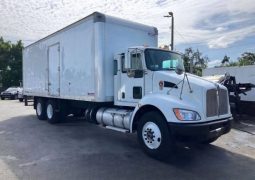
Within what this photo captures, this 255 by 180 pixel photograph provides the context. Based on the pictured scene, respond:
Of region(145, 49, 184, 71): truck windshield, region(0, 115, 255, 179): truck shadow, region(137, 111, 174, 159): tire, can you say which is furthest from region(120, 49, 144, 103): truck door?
region(0, 115, 255, 179): truck shadow

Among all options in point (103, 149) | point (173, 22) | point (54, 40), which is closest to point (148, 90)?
point (103, 149)

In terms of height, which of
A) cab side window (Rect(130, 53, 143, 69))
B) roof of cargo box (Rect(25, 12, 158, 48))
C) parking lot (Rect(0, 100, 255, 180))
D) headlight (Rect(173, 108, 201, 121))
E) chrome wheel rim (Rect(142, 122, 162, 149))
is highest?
roof of cargo box (Rect(25, 12, 158, 48))

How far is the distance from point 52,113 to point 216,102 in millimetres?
7543

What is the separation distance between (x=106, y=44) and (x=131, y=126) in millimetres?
2639

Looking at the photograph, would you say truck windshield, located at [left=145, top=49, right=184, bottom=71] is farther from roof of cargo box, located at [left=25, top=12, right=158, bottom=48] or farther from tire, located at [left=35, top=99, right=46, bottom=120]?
tire, located at [left=35, top=99, right=46, bottom=120]

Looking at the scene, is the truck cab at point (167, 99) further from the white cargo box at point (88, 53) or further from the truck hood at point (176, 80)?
the white cargo box at point (88, 53)

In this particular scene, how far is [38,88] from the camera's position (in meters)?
13.6

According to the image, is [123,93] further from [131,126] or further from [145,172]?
[145,172]

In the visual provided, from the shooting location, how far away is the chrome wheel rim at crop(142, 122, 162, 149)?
7.05 metres

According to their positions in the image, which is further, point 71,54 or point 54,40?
point 54,40

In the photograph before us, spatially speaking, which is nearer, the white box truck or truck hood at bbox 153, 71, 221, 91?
the white box truck

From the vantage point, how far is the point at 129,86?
8453mm

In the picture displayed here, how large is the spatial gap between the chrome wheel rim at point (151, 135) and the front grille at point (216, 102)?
1.22 meters

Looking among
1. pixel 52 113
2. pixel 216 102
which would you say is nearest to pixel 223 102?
pixel 216 102
